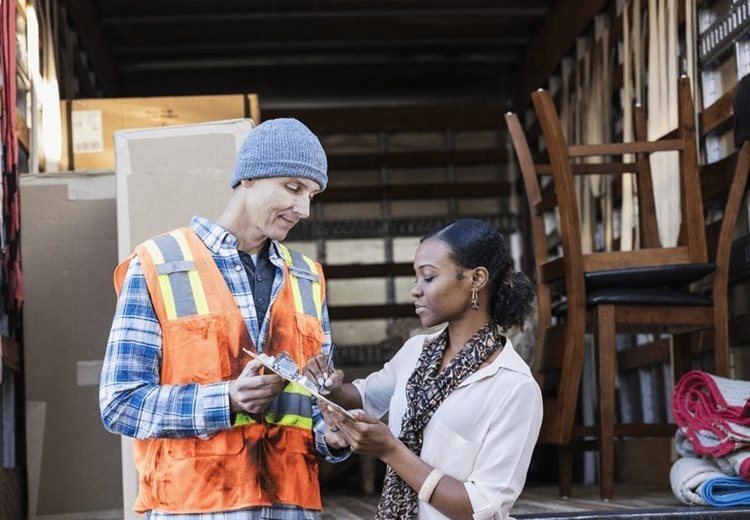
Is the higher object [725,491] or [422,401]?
[422,401]

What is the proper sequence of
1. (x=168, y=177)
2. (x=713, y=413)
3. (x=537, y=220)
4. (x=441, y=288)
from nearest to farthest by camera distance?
(x=441, y=288), (x=168, y=177), (x=713, y=413), (x=537, y=220)

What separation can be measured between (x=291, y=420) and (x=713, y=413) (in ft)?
6.07

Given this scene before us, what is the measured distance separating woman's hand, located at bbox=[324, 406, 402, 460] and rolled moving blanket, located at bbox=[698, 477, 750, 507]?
5.40 ft

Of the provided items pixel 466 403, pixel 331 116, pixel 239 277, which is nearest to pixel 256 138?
pixel 239 277

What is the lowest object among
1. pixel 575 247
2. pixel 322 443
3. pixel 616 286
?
pixel 322 443

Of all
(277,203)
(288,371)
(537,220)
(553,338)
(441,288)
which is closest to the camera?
(288,371)

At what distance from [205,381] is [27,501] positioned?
1.86 meters

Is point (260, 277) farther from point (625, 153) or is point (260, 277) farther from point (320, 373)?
point (625, 153)

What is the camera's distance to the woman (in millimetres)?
2365

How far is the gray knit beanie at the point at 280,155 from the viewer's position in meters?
2.44

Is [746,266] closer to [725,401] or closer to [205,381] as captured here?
[725,401]

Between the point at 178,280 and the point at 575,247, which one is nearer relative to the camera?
the point at 178,280

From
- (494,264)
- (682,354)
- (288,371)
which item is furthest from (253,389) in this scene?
(682,354)

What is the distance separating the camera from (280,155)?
2.44 m
